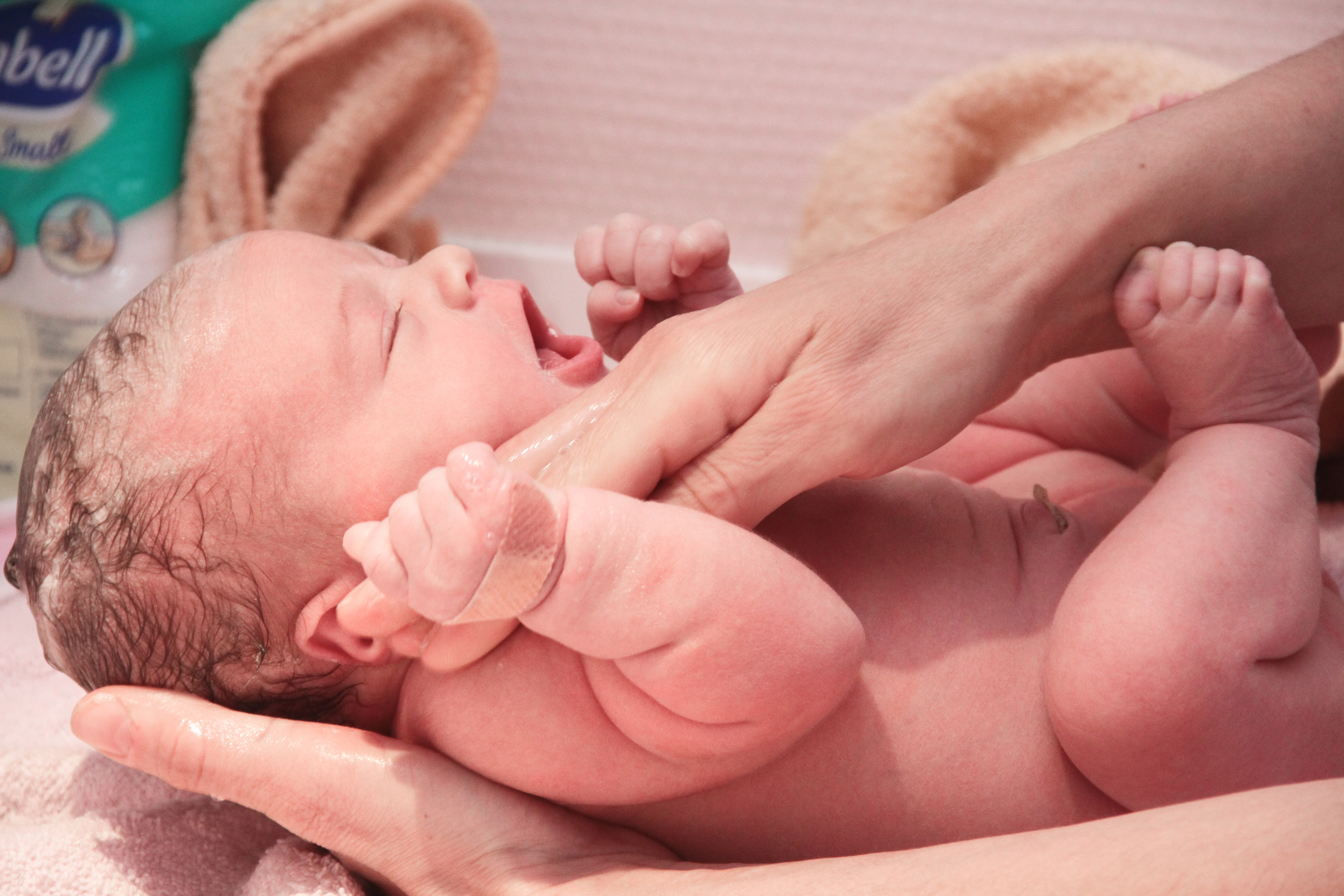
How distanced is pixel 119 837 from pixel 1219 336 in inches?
44.4

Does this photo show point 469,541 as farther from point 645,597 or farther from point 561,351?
point 561,351

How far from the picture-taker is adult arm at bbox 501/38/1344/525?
0.88m

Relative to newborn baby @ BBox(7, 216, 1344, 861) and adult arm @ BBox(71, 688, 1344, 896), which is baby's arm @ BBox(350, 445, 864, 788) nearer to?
newborn baby @ BBox(7, 216, 1344, 861)

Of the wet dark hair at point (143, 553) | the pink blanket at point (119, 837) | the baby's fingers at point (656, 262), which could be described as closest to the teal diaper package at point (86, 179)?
the pink blanket at point (119, 837)

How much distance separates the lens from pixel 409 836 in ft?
3.04

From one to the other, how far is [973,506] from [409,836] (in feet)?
2.03

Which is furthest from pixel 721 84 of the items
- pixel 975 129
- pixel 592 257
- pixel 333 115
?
pixel 592 257

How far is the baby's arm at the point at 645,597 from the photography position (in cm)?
75

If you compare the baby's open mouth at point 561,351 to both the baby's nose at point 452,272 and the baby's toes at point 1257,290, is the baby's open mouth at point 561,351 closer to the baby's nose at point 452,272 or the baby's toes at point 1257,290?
the baby's nose at point 452,272

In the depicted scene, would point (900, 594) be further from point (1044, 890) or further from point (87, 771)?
point (87, 771)

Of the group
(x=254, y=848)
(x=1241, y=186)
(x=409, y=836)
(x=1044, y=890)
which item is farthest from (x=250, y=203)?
(x=1044, y=890)

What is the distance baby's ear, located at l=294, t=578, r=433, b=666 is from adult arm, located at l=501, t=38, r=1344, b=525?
0.55 feet

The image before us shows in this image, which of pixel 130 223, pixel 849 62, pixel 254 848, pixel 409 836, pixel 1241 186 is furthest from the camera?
pixel 849 62

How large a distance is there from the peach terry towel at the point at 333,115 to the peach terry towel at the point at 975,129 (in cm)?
65
